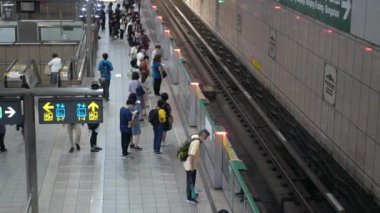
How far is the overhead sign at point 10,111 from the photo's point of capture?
1105 centimetres

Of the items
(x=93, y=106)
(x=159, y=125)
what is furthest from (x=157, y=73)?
(x=93, y=106)

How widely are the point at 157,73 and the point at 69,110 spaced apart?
1052 cm

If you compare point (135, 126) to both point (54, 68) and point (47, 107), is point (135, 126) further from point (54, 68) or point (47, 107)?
point (54, 68)

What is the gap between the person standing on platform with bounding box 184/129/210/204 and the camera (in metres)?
13.2

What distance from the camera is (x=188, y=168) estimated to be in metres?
13.4

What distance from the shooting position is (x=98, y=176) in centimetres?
1517

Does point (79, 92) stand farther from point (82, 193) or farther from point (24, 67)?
point (24, 67)

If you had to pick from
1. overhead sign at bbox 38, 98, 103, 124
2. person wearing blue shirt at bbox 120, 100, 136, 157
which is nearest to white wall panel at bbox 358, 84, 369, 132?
person wearing blue shirt at bbox 120, 100, 136, 157

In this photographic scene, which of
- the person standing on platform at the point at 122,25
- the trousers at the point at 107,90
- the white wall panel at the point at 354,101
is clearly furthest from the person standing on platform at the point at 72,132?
the person standing on platform at the point at 122,25

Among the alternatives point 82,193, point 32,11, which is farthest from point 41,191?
point 32,11

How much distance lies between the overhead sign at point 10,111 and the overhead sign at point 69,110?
305 millimetres

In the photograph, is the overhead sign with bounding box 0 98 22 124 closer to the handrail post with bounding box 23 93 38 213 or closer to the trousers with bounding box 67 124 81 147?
the handrail post with bounding box 23 93 38 213

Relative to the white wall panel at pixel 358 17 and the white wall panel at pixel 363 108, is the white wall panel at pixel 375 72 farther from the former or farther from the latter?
the white wall panel at pixel 358 17

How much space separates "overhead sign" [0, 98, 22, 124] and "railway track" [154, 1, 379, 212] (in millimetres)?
4530
